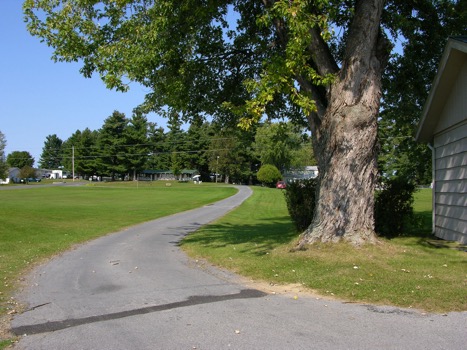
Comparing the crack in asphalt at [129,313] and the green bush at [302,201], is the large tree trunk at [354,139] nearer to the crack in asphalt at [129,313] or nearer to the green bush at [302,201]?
the green bush at [302,201]

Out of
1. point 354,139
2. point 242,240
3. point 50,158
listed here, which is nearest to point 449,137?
point 354,139

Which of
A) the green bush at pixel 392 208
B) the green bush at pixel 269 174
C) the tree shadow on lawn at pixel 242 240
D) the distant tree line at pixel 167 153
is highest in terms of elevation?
the distant tree line at pixel 167 153

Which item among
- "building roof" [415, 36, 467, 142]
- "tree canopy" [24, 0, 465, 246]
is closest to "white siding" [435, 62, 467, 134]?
"building roof" [415, 36, 467, 142]

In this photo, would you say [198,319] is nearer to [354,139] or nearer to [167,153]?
[354,139]

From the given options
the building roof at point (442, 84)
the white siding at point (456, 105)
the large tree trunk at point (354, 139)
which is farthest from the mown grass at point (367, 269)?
the building roof at point (442, 84)

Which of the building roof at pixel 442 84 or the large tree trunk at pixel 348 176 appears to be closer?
the large tree trunk at pixel 348 176

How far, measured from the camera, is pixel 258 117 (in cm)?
938

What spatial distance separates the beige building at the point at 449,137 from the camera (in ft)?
36.5

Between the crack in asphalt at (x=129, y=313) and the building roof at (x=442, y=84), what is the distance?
24.1 ft

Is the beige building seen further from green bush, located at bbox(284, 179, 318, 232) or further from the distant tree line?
the distant tree line

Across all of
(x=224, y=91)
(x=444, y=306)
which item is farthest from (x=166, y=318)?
(x=224, y=91)

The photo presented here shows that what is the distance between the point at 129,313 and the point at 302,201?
9.00m

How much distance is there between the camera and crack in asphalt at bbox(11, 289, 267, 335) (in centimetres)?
552

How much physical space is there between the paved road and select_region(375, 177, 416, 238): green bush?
20.0 feet
